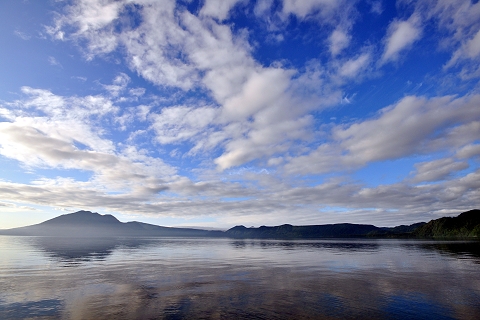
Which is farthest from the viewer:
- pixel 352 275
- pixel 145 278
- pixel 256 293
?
pixel 352 275

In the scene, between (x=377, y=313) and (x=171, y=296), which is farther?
(x=171, y=296)

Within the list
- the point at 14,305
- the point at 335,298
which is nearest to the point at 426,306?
the point at 335,298

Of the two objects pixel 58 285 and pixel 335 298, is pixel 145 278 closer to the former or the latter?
pixel 58 285

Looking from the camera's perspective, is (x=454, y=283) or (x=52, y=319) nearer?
(x=52, y=319)

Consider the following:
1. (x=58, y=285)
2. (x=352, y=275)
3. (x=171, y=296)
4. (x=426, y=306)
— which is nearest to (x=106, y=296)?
(x=171, y=296)

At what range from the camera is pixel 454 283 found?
2847 centimetres

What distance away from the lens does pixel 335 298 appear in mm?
22047

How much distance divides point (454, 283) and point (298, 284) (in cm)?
1620

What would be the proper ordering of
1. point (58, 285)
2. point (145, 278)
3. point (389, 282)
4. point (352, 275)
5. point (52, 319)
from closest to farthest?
point (52, 319), point (58, 285), point (389, 282), point (145, 278), point (352, 275)

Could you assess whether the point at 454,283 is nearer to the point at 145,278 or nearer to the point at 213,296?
the point at 213,296

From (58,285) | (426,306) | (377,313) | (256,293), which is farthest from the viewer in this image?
(58,285)

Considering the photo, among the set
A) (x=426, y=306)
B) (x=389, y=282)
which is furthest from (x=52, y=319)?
(x=389, y=282)

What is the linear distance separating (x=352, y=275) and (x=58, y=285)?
32481 mm

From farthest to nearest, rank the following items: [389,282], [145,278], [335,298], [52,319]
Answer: [145,278], [389,282], [335,298], [52,319]
